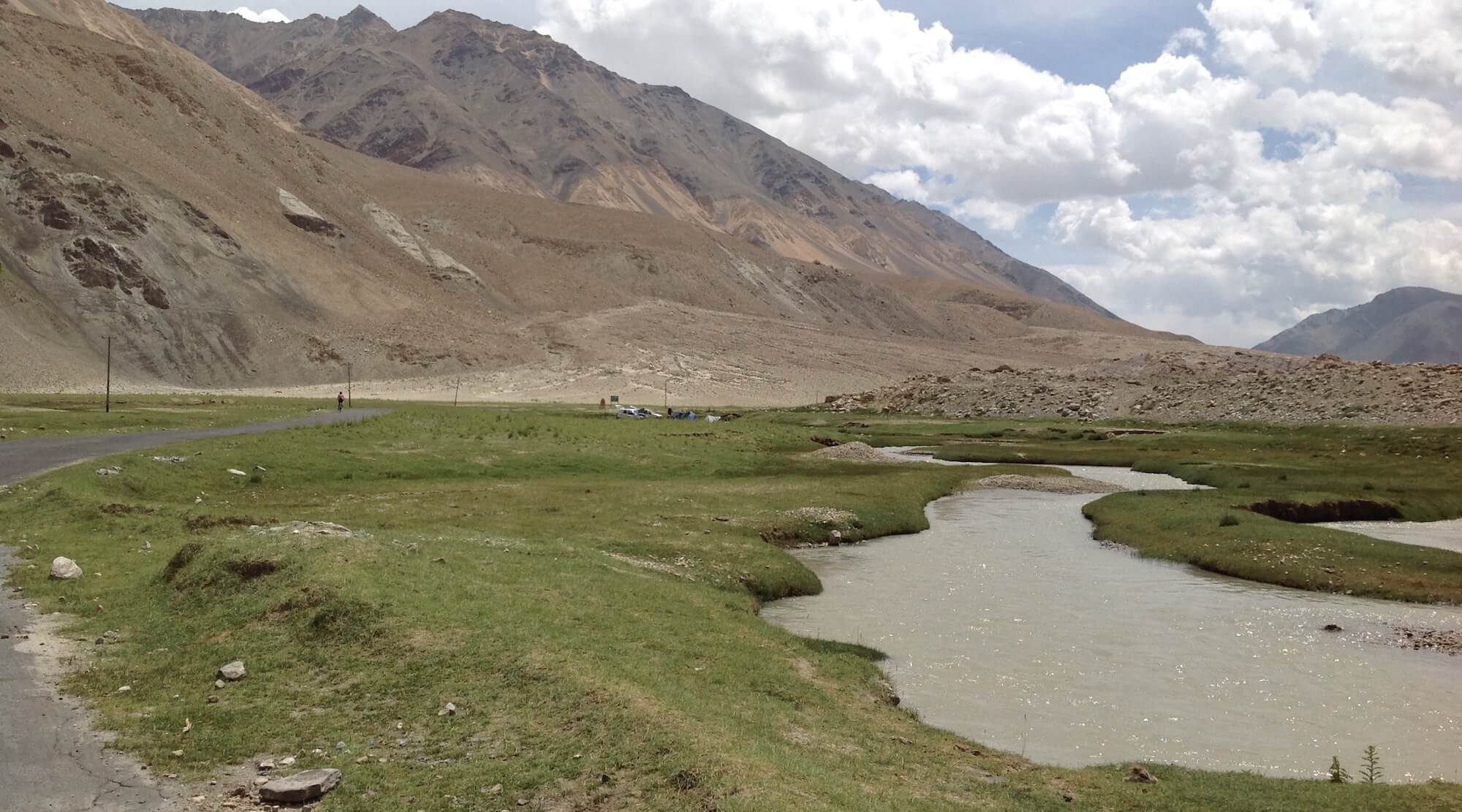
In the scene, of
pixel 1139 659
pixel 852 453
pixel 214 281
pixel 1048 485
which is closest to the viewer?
pixel 1139 659

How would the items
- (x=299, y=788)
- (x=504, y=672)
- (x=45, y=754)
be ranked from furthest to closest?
(x=504, y=672), (x=45, y=754), (x=299, y=788)

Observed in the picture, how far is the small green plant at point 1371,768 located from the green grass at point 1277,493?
15.6 m

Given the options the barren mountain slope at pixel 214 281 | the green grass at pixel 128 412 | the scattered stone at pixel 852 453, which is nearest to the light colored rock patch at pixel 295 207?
the barren mountain slope at pixel 214 281

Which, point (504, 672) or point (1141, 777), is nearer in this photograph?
point (1141, 777)

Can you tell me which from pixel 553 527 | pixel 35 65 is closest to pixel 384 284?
pixel 35 65

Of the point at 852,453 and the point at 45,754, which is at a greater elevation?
the point at 852,453

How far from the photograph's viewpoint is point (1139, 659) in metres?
22.0

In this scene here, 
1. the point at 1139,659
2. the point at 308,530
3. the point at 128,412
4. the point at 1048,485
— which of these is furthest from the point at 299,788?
the point at 128,412

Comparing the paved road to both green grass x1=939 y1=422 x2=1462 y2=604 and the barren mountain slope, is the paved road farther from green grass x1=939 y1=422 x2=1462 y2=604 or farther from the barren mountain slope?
the barren mountain slope

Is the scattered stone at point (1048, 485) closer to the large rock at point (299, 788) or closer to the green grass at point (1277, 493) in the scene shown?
the green grass at point (1277, 493)

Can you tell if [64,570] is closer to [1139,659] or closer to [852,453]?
[1139,659]

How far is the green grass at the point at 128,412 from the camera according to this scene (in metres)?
54.8

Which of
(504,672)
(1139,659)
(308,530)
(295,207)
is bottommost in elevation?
(1139,659)

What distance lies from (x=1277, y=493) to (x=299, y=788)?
46.7 m
